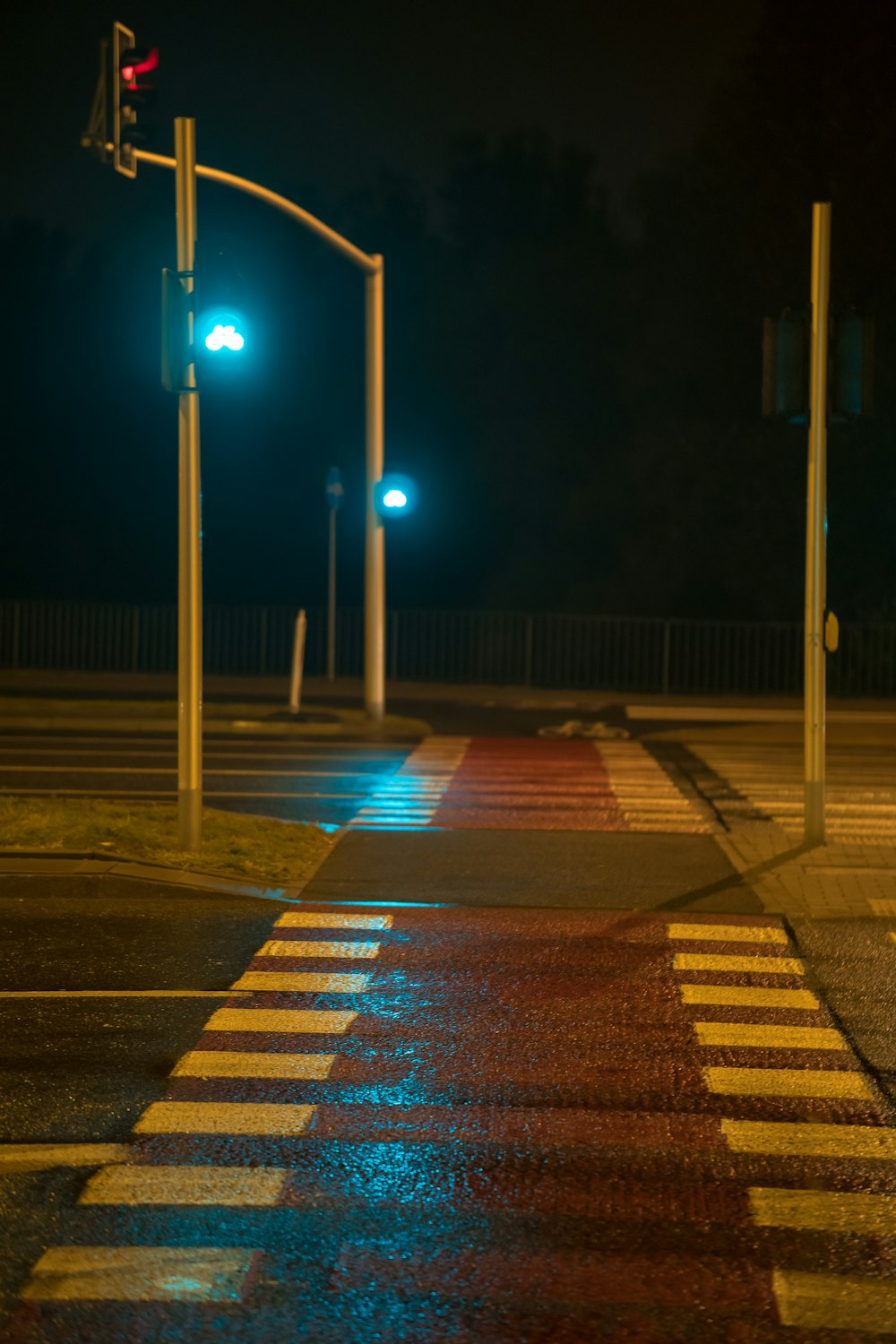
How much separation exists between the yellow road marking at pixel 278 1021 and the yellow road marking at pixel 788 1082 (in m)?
1.74

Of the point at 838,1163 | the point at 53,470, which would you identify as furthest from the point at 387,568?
the point at 838,1163

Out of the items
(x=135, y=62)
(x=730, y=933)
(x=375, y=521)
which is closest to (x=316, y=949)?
(x=730, y=933)

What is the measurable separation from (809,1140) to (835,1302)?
1393 mm

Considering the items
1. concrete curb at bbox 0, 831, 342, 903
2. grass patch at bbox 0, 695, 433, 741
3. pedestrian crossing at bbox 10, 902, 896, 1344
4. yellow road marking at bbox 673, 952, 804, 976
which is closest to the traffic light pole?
grass patch at bbox 0, 695, 433, 741

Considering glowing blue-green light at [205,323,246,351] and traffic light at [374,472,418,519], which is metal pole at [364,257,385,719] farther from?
glowing blue-green light at [205,323,246,351]

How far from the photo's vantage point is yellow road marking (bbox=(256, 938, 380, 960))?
28.5ft

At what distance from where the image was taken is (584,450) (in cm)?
3938

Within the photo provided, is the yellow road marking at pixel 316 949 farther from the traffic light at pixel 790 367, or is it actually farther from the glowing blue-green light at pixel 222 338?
the traffic light at pixel 790 367

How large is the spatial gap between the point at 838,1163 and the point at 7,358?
3640 cm

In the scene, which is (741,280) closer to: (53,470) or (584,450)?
(584,450)

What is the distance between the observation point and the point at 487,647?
31.8 meters

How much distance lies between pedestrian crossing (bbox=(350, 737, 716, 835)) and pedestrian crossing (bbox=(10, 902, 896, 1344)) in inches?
194

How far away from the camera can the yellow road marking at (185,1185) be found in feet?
16.8

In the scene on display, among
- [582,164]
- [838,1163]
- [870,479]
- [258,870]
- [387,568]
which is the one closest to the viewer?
[838,1163]
